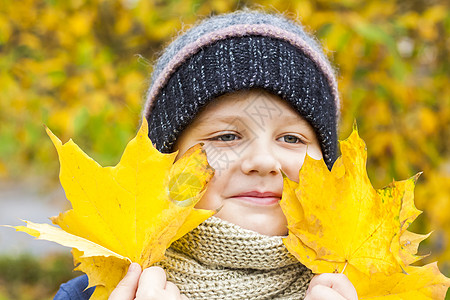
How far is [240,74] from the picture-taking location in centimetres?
124

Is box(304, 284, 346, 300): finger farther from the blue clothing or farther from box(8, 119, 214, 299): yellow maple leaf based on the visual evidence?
the blue clothing

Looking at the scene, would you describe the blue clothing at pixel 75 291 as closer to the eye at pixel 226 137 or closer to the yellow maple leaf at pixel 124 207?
the yellow maple leaf at pixel 124 207

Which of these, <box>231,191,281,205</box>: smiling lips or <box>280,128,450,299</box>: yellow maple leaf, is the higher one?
<box>231,191,281,205</box>: smiling lips

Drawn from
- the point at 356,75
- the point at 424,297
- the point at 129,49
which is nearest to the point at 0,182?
the point at 129,49

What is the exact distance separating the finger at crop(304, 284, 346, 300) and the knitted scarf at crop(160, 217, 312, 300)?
0.18 meters

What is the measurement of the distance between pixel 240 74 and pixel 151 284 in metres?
0.59

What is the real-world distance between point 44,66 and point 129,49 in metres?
0.58

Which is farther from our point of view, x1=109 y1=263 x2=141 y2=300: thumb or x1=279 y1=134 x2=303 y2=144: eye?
x1=279 y1=134 x2=303 y2=144: eye

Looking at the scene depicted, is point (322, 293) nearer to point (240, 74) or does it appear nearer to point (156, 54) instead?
point (240, 74)

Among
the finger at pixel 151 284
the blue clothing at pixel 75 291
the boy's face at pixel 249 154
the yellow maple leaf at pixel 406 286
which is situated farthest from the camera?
the blue clothing at pixel 75 291

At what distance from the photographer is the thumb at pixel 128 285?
0.93m

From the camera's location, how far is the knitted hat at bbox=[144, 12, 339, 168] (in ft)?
4.09

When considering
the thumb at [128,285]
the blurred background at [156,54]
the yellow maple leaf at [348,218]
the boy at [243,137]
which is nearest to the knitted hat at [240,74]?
the boy at [243,137]

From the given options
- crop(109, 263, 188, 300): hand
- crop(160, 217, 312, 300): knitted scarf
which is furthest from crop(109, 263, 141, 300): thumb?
crop(160, 217, 312, 300): knitted scarf
